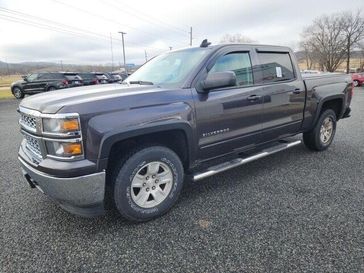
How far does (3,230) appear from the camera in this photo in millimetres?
2812

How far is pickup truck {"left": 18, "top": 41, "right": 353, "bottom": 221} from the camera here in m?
2.37

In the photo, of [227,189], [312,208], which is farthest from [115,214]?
[312,208]

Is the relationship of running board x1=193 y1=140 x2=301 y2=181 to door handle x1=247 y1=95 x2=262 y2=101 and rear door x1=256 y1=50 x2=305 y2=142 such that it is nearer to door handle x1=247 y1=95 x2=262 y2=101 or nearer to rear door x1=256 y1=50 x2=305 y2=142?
rear door x1=256 y1=50 x2=305 y2=142

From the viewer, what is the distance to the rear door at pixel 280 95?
379cm

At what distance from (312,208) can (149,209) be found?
180cm

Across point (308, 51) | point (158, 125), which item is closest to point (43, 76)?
point (158, 125)

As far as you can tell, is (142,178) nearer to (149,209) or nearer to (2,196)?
(149,209)

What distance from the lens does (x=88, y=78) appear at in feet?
70.9

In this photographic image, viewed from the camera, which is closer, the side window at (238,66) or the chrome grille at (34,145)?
the chrome grille at (34,145)

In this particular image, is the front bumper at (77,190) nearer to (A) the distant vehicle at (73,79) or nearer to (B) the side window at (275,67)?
(B) the side window at (275,67)

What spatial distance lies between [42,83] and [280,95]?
1859 centimetres

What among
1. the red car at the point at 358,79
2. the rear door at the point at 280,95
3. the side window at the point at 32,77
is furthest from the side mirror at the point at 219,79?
the red car at the point at 358,79

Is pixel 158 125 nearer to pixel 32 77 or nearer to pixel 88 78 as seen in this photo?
pixel 32 77

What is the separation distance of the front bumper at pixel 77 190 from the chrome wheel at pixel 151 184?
1.21 ft
